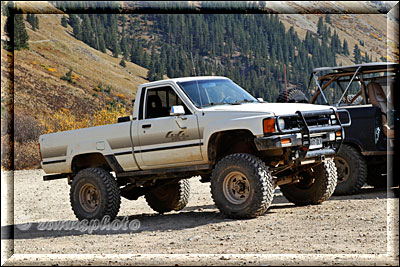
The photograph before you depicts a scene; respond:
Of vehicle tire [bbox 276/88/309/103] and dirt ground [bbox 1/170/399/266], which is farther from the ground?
vehicle tire [bbox 276/88/309/103]

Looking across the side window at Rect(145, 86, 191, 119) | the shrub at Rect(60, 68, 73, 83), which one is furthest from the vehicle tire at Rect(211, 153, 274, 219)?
the shrub at Rect(60, 68, 73, 83)

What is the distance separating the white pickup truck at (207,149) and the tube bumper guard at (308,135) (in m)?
0.01

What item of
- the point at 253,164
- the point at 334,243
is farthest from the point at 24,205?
the point at 334,243

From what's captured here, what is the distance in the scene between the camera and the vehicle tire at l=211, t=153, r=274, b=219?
9.85 metres

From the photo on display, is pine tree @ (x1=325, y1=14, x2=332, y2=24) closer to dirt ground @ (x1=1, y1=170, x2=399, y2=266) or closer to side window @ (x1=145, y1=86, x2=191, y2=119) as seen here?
dirt ground @ (x1=1, y1=170, x2=399, y2=266)

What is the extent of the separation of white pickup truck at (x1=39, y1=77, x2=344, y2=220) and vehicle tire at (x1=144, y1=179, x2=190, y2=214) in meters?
0.64

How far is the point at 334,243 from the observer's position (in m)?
7.96

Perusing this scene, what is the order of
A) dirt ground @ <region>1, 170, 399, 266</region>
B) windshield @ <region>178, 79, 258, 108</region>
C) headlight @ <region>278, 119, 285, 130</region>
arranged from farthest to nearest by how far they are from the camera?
windshield @ <region>178, 79, 258, 108</region>, headlight @ <region>278, 119, 285, 130</region>, dirt ground @ <region>1, 170, 399, 266</region>

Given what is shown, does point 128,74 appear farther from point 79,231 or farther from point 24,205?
point 79,231

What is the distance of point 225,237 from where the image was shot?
8727 mm

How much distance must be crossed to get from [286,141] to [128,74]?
67728mm

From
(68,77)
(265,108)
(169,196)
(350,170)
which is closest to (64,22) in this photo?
(68,77)

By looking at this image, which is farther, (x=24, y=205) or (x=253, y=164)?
(x=24, y=205)

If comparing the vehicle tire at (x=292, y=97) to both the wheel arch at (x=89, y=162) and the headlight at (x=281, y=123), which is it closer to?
the headlight at (x=281, y=123)
